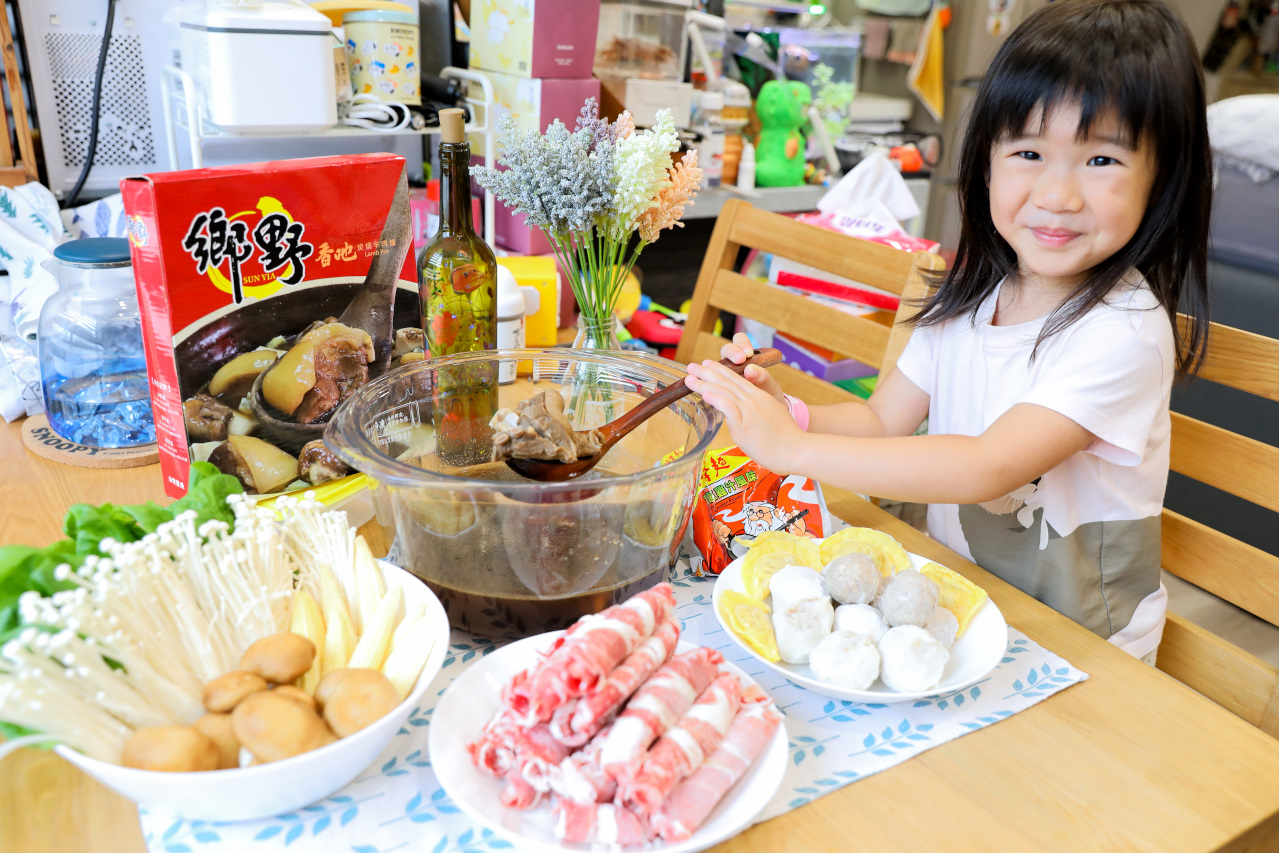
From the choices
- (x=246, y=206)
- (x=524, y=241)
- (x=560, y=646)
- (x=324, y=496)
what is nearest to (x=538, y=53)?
(x=524, y=241)

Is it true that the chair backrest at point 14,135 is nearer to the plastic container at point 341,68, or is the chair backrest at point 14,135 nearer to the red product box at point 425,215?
the plastic container at point 341,68

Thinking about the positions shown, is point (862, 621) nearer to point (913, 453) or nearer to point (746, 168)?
point (913, 453)

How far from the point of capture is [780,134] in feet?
8.46

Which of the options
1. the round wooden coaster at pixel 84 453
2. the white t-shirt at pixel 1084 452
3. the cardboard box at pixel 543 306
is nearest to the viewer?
the white t-shirt at pixel 1084 452

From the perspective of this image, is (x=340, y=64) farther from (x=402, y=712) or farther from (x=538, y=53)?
(x=402, y=712)

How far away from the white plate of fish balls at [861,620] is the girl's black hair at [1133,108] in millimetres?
386

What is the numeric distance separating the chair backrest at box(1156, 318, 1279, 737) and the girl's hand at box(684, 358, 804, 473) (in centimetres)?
52

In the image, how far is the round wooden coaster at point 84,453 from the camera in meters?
0.99

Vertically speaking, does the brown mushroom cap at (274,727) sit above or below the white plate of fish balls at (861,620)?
above

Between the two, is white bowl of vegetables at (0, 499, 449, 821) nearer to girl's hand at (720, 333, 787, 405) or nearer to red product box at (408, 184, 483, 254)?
girl's hand at (720, 333, 787, 405)

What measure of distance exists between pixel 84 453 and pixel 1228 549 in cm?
134

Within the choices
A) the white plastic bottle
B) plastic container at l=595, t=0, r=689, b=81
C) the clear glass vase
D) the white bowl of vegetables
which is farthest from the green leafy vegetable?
the white plastic bottle

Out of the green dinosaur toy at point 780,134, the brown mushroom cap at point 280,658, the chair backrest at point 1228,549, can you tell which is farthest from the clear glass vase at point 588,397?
the green dinosaur toy at point 780,134

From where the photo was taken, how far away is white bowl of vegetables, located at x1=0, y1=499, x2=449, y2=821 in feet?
1.60
